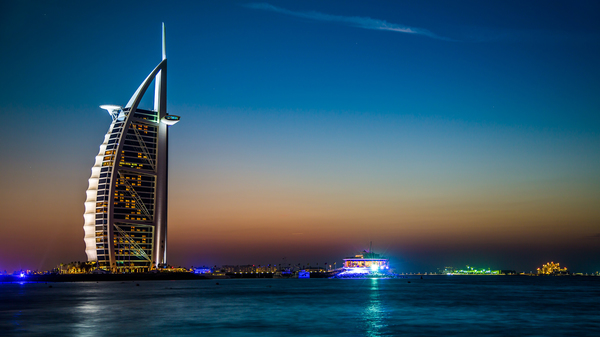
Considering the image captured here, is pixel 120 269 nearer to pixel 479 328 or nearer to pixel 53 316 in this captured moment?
pixel 53 316

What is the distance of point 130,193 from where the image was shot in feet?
600

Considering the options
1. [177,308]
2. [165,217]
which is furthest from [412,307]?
[165,217]

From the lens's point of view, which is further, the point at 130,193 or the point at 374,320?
the point at 130,193

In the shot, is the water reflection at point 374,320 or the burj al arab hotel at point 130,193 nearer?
the water reflection at point 374,320

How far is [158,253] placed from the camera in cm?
19038

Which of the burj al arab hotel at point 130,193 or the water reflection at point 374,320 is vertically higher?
the burj al arab hotel at point 130,193

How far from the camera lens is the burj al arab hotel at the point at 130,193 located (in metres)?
178

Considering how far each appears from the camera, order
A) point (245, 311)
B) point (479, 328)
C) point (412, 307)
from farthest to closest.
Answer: point (412, 307)
point (245, 311)
point (479, 328)

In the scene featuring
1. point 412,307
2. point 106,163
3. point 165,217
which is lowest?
point 412,307

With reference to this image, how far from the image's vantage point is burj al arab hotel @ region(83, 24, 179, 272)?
17838 cm

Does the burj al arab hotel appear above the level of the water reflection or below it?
above

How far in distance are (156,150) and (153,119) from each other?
11985mm

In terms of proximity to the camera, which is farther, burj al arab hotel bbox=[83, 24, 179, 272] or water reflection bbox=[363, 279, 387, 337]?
burj al arab hotel bbox=[83, 24, 179, 272]

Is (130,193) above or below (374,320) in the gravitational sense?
above
